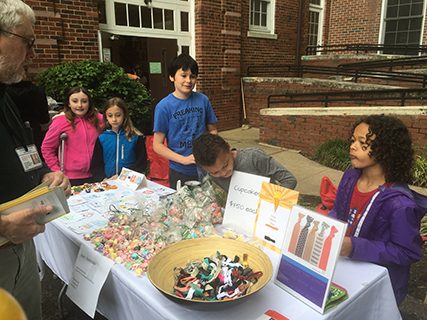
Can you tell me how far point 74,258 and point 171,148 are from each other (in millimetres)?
1312

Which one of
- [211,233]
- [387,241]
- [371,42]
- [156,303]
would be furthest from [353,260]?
[371,42]

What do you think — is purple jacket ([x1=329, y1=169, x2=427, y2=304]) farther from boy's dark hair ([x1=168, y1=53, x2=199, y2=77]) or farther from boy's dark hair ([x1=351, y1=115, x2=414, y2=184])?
boy's dark hair ([x1=168, y1=53, x2=199, y2=77])

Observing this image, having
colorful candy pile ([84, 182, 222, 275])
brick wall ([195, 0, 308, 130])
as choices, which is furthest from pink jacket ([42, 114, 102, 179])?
brick wall ([195, 0, 308, 130])

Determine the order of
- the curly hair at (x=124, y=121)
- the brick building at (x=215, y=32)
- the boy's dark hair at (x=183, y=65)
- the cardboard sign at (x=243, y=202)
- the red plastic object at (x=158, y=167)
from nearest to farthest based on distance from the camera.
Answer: the cardboard sign at (x=243, y=202) < the boy's dark hair at (x=183, y=65) < the curly hair at (x=124, y=121) < the red plastic object at (x=158, y=167) < the brick building at (x=215, y=32)

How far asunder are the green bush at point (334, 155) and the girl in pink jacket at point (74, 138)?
188 inches

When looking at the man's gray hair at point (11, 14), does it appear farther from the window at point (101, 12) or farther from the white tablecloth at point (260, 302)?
the window at point (101, 12)

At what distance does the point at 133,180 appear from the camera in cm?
295

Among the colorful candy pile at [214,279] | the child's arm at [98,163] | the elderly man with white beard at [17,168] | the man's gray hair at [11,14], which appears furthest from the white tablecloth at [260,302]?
the child's arm at [98,163]

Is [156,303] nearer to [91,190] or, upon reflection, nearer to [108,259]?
[108,259]

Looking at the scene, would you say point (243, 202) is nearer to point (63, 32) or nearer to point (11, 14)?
point (11, 14)

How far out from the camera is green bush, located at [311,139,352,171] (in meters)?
6.34

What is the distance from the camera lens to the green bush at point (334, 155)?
6.34m

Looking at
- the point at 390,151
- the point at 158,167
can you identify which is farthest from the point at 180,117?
the point at 158,167

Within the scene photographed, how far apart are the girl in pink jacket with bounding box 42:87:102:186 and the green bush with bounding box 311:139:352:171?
15.6ft
